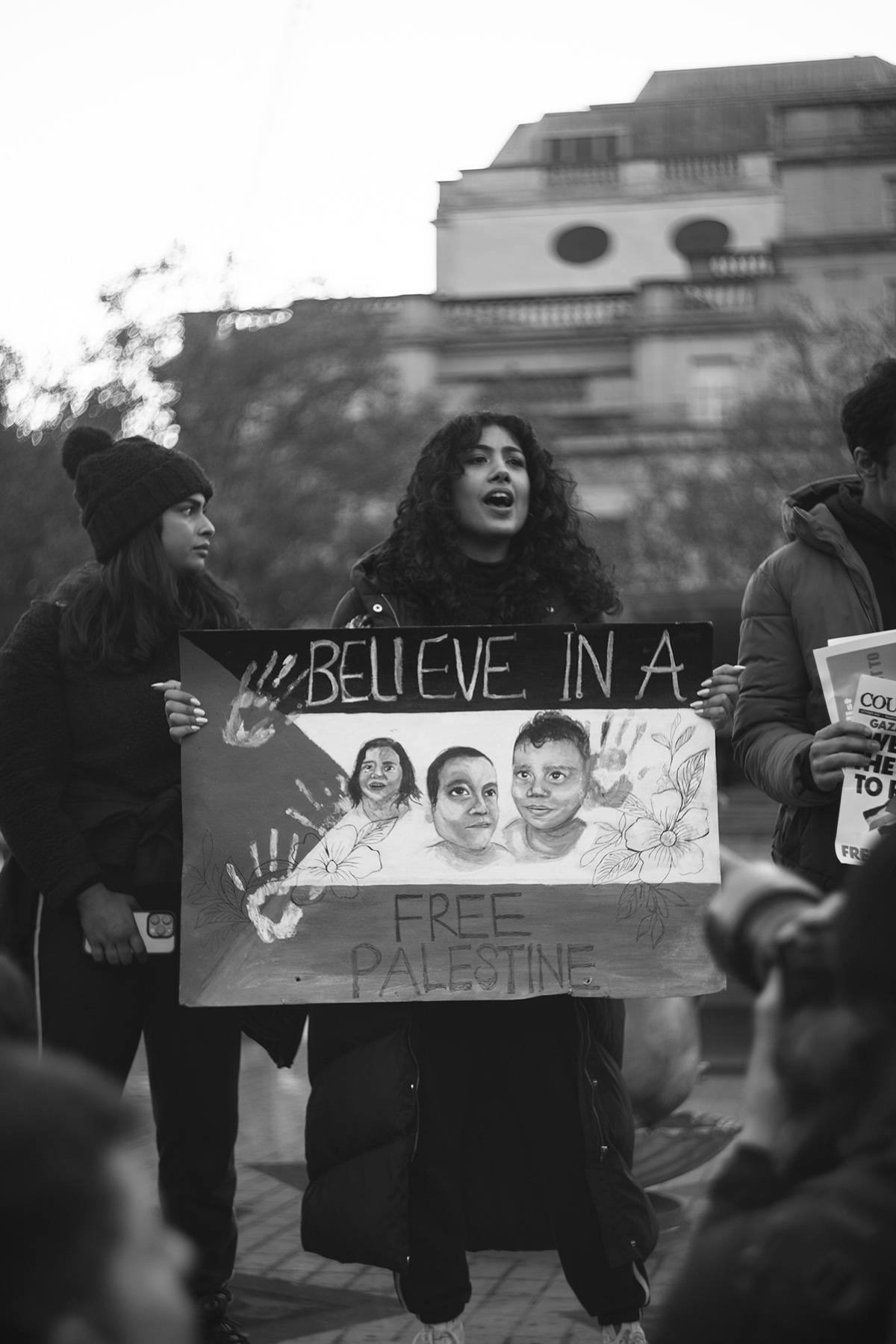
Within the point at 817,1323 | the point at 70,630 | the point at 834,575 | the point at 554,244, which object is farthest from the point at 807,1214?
the point at 554,244

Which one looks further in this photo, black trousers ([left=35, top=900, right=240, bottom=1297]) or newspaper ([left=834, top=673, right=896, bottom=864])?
black trousers ([left=35, top=900, right=240, bottom=1297])

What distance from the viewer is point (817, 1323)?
1.61 m

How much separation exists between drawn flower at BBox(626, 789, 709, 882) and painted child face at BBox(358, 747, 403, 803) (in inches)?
21.5

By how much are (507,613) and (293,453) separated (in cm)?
2493

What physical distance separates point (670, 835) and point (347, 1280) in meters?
1.90

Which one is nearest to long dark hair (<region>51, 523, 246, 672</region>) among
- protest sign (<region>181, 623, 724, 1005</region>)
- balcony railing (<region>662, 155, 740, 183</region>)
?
protest sign (<region>181, 623, 724, 1005</region>)

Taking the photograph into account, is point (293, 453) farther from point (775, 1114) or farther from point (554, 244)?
point (775, 1114)

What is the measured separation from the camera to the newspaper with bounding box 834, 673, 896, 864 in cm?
355

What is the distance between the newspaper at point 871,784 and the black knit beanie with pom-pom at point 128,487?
66.7 inches

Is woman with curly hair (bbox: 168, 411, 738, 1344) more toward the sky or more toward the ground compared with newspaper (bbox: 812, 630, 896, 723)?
more toward the ground

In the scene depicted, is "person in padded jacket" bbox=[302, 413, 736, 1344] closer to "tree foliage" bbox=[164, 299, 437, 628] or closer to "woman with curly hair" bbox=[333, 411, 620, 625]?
"woman with curly hair" bbox=[333, 411, 620, 625]

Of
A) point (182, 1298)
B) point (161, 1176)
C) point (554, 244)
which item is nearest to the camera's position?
point (182, 1298)

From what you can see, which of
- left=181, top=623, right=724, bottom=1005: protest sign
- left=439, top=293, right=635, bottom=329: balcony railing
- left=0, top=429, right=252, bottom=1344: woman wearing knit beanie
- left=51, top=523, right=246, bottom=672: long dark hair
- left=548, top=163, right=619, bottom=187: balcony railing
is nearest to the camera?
left=181, top=623, right=724, bottom=1005: protest sign

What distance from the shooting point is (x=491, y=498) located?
4.14 meters
